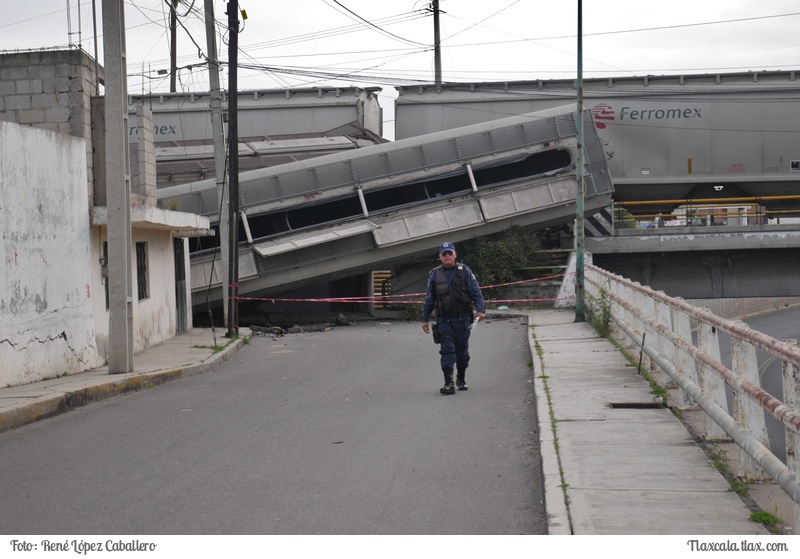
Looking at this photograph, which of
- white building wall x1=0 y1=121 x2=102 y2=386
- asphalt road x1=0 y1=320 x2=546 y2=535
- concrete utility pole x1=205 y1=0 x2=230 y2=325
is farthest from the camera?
concrete utility pole x1=205 y1=0 x2=230 y2=325

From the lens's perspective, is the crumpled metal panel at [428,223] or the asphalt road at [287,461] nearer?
the asphalt road at [287,461]

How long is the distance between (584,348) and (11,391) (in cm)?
871

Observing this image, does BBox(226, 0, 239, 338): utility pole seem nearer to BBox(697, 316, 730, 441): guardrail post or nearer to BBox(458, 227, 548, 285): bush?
BBox(458, 227, 548, 285): bush

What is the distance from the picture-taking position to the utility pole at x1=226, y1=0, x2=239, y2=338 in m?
21.8

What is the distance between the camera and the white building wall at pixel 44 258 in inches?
486

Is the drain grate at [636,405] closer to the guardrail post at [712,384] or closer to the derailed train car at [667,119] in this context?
the guardrail post at [712,384]

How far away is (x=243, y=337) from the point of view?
72.4 ft

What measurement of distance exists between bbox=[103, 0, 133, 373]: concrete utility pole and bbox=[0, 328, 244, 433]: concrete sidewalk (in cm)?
67

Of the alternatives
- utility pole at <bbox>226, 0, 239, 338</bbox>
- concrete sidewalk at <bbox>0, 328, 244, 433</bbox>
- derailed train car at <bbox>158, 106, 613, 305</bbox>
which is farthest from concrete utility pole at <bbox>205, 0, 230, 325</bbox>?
concrete sidewalk at <bbox>0, 328, 244, 433</bbox>

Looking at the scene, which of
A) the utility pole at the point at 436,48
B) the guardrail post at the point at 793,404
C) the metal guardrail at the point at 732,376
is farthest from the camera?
the utility pole at the point at 436,48

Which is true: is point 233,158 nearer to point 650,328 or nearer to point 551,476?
point 650,328

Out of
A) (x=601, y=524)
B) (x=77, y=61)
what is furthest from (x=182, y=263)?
(x=601, y=524)

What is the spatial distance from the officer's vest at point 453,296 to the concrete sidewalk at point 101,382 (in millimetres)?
4493

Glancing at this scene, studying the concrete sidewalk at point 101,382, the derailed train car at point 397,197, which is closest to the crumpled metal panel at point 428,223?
the derailed train car at point 397,197
